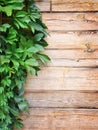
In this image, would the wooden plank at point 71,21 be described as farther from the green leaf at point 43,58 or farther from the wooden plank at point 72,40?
the green leaf at point 43,58

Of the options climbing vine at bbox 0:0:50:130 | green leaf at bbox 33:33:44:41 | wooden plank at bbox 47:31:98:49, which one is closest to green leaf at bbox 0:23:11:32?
climbing vine at bbox 0:0:50:130

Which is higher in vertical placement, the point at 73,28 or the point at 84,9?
the point at 84,9

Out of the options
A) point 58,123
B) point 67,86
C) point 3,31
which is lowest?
point 58,123

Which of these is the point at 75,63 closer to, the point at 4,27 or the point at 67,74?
the point at 67,74

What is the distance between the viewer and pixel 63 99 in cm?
168

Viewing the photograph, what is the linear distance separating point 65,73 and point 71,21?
0.33 m

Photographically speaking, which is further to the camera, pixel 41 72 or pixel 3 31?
pixel 41 72

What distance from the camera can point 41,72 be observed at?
1677 millimetres

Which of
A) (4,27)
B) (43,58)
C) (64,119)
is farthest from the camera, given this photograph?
(64,119)

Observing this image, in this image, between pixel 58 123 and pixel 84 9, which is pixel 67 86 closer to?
Answer: pixel 58 123

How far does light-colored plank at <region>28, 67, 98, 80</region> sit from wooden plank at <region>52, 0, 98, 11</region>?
38 cm

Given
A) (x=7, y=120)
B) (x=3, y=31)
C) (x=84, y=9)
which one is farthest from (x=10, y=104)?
(x=84, y=9)

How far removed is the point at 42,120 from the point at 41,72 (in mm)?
315

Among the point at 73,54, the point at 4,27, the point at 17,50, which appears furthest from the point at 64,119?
the point at 4,27
